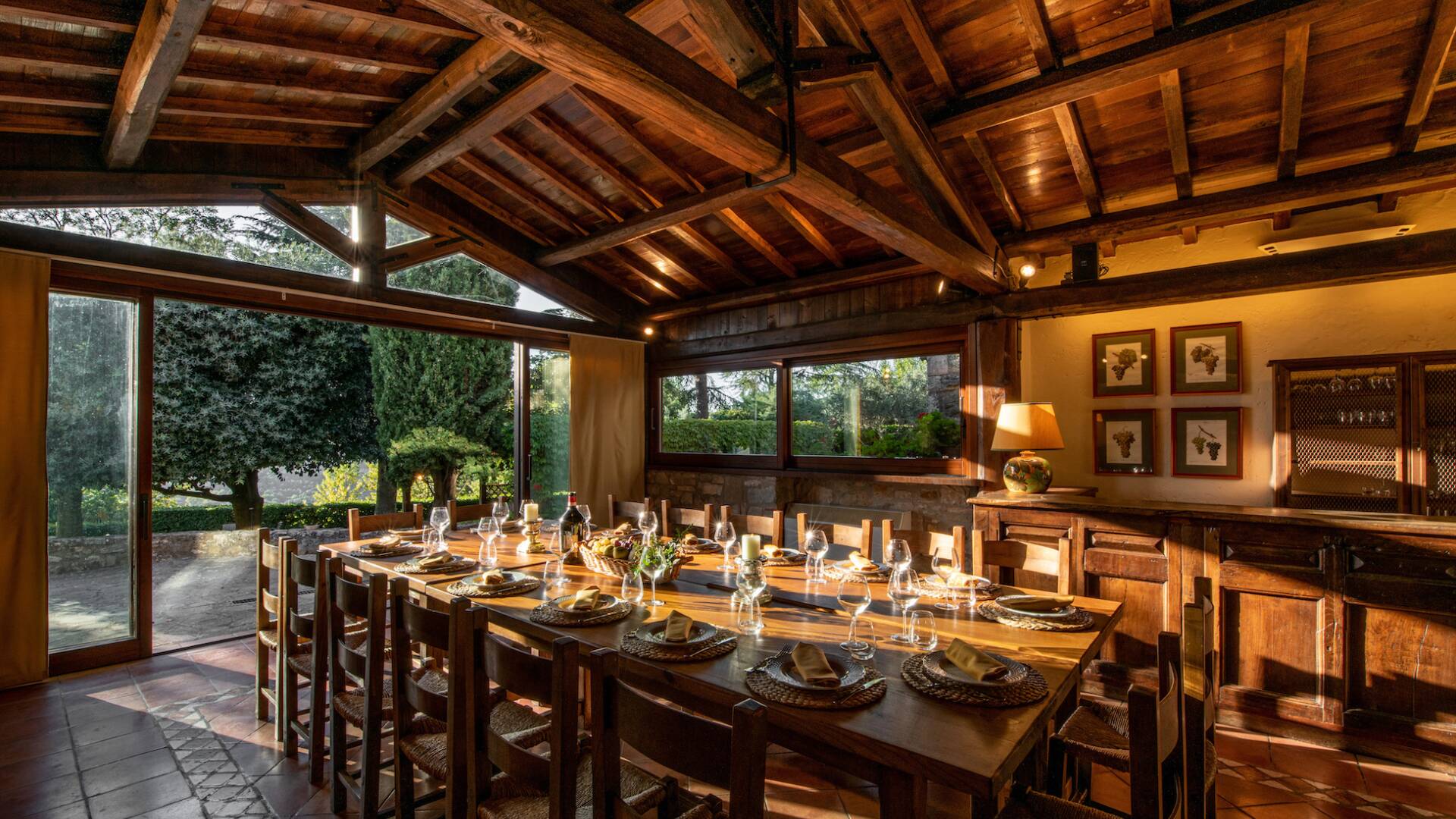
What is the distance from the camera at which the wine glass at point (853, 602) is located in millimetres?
1840

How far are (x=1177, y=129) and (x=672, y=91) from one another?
108 inches

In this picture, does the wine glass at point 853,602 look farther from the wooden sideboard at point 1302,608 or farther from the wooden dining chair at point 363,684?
the wooden sideboard at point 1302,608

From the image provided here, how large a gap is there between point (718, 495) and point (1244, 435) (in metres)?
3.85

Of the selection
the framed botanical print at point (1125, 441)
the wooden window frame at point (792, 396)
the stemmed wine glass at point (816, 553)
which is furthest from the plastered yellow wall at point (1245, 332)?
the stemmed wine glass at point (816, 553)

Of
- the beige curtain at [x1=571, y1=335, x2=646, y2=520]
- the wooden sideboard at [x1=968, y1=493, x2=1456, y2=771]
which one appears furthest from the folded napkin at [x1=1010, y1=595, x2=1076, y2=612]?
the beige curtain at [x1=571, y1=335, x2=646, y2=520]

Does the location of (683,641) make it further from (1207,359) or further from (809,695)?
(1207,359)

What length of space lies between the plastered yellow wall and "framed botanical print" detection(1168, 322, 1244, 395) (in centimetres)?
4

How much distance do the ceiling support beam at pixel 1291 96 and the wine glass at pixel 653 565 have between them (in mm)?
3189


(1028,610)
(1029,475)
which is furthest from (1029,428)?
(1028,610)

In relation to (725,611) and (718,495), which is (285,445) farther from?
(725,611)

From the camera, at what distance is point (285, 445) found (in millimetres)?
7172

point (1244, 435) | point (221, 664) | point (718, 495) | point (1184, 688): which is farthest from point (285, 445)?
point (1244, 435)

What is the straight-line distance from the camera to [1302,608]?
9.41 feet

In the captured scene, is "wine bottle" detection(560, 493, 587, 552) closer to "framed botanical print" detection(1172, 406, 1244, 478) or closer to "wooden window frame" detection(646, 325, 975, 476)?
"wooden window frame" detection(646, 325, 975, 476)
